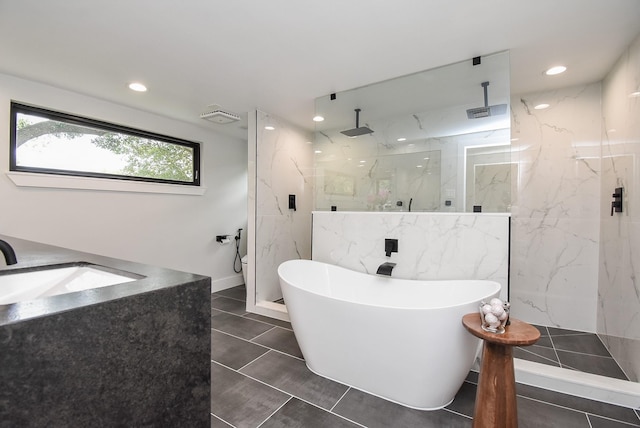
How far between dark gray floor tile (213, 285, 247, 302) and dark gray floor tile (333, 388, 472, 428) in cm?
226

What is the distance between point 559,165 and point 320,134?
91.4 inches

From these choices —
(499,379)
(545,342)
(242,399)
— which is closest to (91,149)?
(242,399)

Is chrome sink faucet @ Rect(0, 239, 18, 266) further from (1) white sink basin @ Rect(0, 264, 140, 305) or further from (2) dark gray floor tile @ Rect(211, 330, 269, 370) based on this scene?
(2) dark gray floor tile @ Rect(211, 330, 269, 370)

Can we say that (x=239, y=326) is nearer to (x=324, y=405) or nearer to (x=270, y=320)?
(x=270, y=320)

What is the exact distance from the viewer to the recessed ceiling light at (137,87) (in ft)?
A: 8.41

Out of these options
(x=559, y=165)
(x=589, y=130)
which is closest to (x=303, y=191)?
(x=559, y=165)

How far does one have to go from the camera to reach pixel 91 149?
289cm

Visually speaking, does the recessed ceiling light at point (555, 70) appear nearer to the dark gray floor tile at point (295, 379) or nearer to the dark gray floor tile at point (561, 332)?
the dark gray floor tile at point (561, 332)

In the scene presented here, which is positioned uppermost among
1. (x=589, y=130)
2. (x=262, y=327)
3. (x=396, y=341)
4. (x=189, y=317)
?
(x=589, y=130)

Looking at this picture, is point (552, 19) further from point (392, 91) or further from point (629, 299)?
point (629, 299)

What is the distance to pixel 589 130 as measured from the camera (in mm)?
2611

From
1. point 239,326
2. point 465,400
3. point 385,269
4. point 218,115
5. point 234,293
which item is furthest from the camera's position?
point 234,293

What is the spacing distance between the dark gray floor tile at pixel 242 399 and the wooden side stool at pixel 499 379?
1.08 meters

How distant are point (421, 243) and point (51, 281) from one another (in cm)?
227
